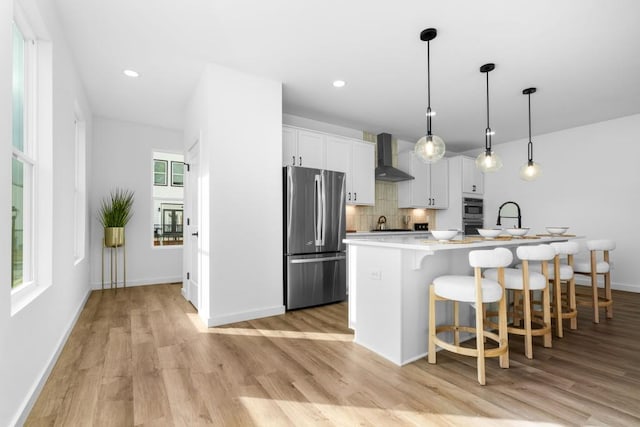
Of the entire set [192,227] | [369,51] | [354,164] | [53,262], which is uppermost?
[369,51]

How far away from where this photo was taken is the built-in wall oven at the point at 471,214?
6297 millimetres

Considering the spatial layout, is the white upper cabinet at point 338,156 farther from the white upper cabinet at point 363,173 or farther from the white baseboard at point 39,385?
the white baseboard at point 39,385

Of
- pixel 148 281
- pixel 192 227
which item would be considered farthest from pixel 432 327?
pixel 148 281

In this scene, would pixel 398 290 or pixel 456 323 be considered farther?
pixel 456 323

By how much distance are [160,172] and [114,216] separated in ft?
3.92

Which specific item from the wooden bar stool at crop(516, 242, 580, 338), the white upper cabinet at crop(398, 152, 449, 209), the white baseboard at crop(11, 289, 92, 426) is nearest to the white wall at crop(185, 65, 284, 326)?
the white baseboard at crop(11, 289, 92, 426)

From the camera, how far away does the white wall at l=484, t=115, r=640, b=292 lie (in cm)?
479

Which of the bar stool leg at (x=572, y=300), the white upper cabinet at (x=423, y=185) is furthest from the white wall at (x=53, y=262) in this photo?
the white upper cabinet at (x=423, y=185)

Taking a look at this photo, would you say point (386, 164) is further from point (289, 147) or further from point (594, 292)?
point (594, 292)

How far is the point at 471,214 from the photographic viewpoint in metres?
6.39

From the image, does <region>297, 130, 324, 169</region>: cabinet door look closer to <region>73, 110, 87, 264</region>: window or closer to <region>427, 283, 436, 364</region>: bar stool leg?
<region>427, 283, 436, 364</region>: bar stool leg

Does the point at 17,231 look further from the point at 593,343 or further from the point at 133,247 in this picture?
the point at 593,343

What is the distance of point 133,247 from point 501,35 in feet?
18.7

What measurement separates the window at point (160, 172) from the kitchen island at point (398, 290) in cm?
428
